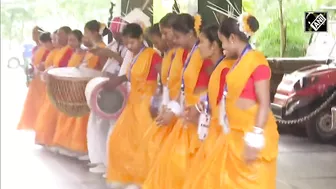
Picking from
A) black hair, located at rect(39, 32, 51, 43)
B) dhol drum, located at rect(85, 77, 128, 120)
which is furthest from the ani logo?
black hair, located at rect(39, 32, 51, 43)

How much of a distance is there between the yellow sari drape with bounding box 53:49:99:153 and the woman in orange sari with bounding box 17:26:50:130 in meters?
0.25

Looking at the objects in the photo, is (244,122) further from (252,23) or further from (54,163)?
(54,163)

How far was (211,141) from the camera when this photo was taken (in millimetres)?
2943

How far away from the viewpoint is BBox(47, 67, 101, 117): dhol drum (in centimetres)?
382

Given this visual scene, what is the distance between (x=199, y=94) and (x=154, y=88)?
0.52m

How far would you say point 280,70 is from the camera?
11.5 ft

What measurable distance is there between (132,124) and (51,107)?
22.9 inches

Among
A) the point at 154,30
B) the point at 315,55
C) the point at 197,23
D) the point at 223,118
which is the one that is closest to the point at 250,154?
the point at 223,118

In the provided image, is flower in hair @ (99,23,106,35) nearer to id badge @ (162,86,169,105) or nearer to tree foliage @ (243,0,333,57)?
id badge @ (162,86,169,105)

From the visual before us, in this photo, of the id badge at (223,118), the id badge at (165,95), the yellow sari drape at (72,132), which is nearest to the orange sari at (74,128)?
the yellow sari drape at (72,132)

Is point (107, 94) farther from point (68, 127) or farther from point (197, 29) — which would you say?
point (197, 29)

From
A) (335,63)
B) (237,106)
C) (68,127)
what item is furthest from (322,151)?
(68,127)

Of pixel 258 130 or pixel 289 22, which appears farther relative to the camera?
pixel 289 22

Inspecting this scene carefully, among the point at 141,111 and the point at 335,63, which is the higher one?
the point at 335,63
